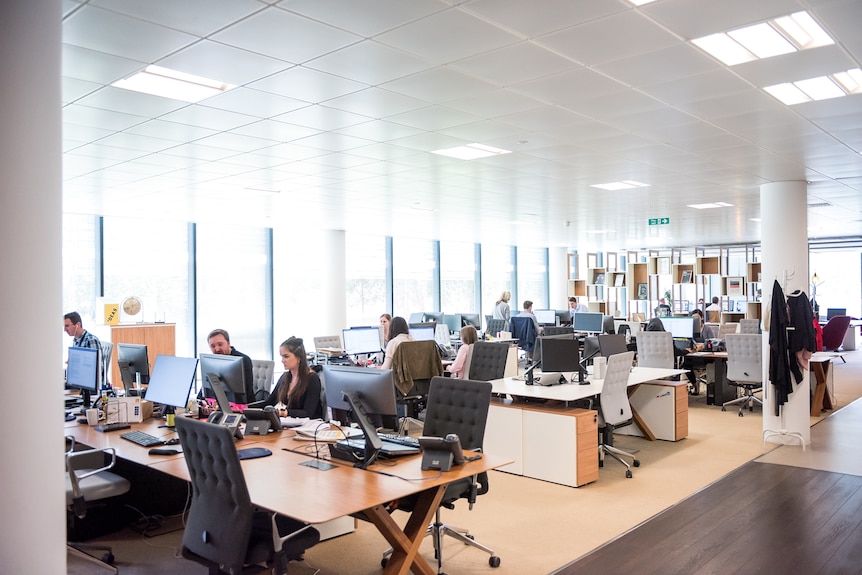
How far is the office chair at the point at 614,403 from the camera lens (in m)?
6.16

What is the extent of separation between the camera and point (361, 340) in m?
9.79

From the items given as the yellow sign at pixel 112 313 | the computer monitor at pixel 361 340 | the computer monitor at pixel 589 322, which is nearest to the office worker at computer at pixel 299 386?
the computer monitor at pixel 361 340

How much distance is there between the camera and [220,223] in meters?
12.3

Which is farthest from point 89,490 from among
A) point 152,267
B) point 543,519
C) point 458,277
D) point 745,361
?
point 458,277

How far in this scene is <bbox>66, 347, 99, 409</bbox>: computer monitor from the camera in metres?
5.52

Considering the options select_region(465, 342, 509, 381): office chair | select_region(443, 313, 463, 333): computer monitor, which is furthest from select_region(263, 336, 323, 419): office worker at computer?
select_region(443, 313, 463, 333): computer monitor

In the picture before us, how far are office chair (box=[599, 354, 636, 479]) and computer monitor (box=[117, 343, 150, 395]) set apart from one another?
13.3 feet

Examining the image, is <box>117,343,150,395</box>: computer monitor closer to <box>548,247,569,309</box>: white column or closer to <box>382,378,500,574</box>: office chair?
<box>382,378,500,574</box>: office chair

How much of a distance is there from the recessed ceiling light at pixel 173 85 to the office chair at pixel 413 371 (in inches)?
143

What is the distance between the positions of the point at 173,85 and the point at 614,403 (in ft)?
15.1

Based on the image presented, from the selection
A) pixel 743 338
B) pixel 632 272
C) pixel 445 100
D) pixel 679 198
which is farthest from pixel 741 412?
pixel 632 272

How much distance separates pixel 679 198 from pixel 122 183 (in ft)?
24.6

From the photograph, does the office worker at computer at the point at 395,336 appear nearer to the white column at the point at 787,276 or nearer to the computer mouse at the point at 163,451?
the computer mouse at the point at 163,451

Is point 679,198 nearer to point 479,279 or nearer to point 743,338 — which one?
point 743,338
